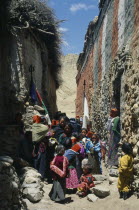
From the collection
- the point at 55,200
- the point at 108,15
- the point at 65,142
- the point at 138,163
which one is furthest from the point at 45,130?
the point at 108,15

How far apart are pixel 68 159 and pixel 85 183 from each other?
55 cm

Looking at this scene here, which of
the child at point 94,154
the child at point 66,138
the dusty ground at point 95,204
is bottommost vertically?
the dusty ground at point 95,204

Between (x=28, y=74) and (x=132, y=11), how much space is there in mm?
3777

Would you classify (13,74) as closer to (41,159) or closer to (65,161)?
(41,159)

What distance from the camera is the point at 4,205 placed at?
3.48m

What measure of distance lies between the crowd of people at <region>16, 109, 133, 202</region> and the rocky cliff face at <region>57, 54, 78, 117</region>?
16.6 metres

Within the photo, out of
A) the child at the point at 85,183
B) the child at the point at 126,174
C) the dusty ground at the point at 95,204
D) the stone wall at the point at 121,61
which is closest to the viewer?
the dusty ground at the point at 95,204

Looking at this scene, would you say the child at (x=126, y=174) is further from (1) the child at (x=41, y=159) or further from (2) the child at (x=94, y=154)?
(2) the child at (x=94, y=154)

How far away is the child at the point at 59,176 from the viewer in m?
4.71

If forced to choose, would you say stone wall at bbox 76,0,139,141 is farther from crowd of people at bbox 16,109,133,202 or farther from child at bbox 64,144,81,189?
child at bbox 64,144,81,189

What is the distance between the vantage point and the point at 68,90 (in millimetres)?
41062

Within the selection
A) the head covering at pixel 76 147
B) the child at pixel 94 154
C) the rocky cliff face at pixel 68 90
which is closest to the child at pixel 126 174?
the head covering at pixel 76 147

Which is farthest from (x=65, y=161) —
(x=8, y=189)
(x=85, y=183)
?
(x=8, y=189)

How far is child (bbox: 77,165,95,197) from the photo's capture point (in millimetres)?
5051
